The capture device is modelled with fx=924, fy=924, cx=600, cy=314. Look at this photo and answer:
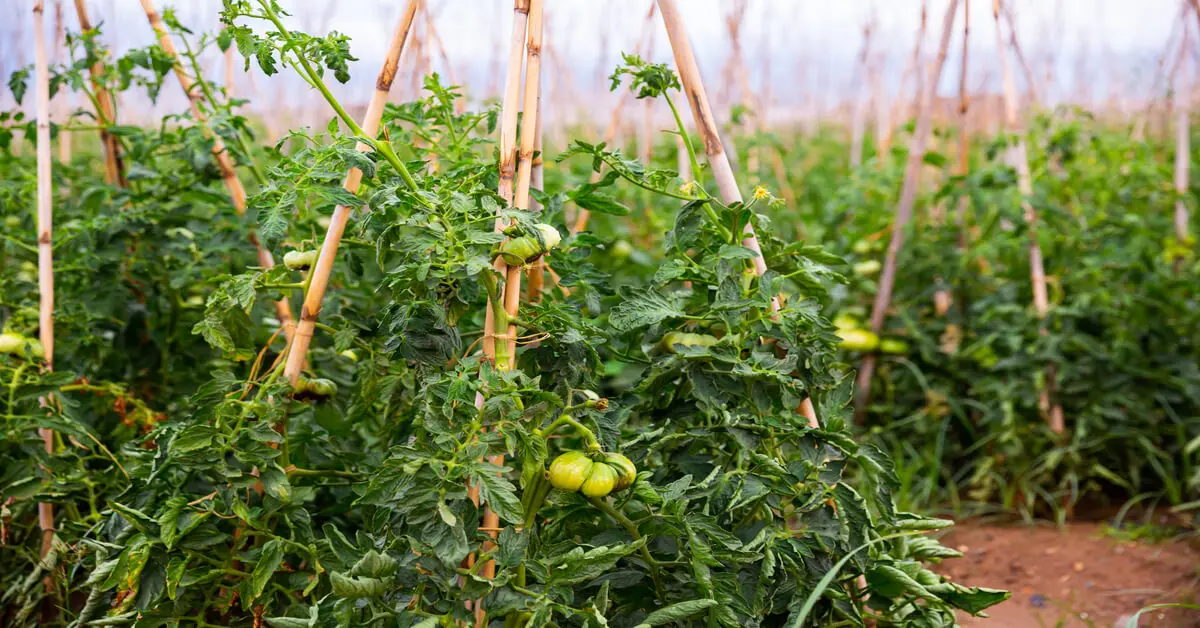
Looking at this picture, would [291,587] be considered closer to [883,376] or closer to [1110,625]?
[1110,625]

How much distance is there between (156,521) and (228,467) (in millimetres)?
126

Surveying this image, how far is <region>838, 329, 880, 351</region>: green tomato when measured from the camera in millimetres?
2820

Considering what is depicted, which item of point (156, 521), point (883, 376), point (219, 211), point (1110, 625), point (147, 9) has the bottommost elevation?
point (1110, 625)

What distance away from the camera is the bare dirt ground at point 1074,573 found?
2.18 metres

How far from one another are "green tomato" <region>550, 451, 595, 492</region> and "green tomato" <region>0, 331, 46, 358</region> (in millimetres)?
1195

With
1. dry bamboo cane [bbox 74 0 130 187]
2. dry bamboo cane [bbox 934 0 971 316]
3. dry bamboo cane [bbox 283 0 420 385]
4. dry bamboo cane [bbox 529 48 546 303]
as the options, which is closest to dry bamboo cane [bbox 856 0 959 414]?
dry bamboo cane [bbox 934 0 971 316]

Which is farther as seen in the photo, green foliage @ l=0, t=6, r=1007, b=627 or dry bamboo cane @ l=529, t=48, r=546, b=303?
dry bamboo cane @ l=529, t=48, r=546, b=303

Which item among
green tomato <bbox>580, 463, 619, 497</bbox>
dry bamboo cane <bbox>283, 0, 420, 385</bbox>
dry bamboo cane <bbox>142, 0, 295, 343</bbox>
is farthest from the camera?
dry bamboo cane <bbox>142, 0, 295, 343</bbox>

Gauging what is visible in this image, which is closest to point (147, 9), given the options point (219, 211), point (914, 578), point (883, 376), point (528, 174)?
point (219, 211)

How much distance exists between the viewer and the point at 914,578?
158 centimetres

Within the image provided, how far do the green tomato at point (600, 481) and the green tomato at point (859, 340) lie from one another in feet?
5.81

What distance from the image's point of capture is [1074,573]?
2414 mm

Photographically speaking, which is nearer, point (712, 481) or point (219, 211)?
point (712, 481)

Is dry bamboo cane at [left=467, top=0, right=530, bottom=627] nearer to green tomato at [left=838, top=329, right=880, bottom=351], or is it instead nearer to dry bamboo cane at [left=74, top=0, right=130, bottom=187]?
dry bamboo cane at [left=74, top=0, right=130, bottom=187]
